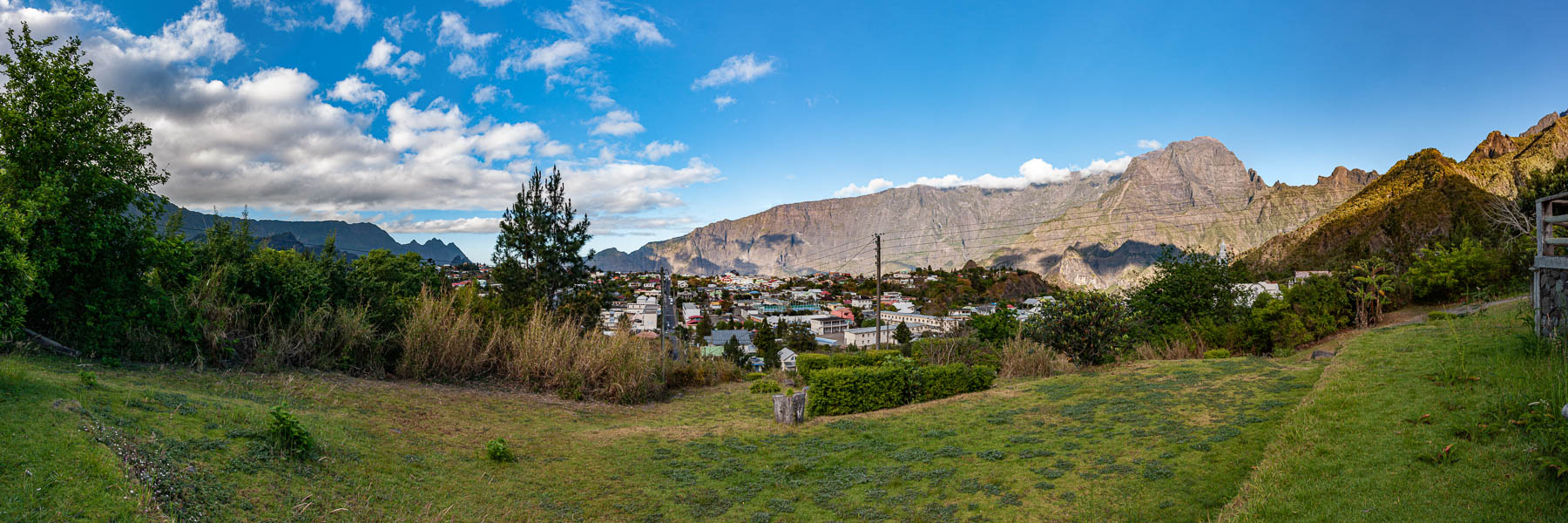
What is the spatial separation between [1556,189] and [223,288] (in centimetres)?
4052

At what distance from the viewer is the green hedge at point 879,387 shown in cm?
1149

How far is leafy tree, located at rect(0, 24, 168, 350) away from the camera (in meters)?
7.37

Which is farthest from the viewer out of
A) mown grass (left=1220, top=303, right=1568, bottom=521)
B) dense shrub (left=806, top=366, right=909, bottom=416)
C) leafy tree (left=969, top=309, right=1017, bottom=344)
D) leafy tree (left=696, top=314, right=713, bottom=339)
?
leafy tree (left=696, top=314, right=713, bottom=339)

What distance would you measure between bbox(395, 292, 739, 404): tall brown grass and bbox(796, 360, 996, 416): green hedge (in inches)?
153

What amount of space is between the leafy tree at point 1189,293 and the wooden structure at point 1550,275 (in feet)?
35.4

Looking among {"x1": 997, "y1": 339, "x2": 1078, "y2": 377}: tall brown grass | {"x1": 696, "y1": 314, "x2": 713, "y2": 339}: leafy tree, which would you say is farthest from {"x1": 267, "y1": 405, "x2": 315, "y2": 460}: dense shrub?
{"x1": 696, "y1": 314, "x2": 713, "y2": 339}: leafy tree

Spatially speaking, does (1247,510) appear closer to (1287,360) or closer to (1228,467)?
(1228,467)

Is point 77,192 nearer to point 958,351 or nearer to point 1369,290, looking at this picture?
point 958,351

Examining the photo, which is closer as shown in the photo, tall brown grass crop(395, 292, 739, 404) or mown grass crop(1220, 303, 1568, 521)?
mown grass crop(1220, 303, 1568, 521)

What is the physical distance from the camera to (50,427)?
4027 millimetres

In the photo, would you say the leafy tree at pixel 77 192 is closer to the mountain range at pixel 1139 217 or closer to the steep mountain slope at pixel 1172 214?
the mountain range at pixel 1139 217

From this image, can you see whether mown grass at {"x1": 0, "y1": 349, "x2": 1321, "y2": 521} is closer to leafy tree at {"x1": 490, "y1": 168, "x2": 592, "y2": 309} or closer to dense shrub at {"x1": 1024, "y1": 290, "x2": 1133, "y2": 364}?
dense shrub at {"x1": 1024, "y1": 290, "x2": 1133, "y2": 364}

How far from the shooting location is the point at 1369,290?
15906mm

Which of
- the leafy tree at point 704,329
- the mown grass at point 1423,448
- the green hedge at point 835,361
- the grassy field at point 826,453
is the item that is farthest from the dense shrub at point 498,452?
the leafy tree at point 704,329
